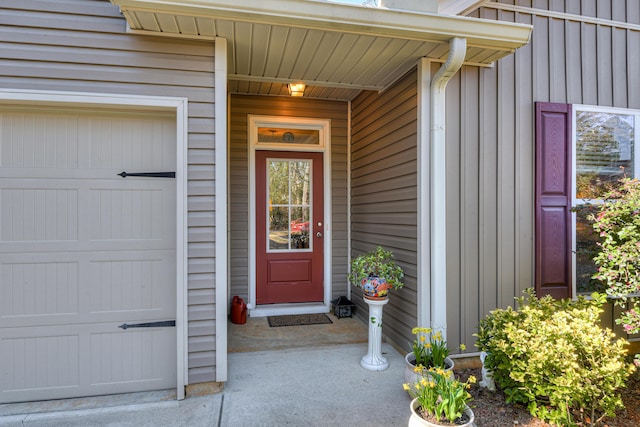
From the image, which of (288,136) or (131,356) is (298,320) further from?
(288,136)

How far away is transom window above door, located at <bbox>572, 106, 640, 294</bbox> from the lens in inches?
114

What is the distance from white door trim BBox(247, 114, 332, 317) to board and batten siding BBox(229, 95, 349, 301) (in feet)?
0.15

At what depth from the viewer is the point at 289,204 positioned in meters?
4.08

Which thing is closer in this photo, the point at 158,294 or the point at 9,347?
the point at 9,347

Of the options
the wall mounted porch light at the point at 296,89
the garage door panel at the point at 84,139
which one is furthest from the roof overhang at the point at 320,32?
the wall mounted porch light at the point at 296,89

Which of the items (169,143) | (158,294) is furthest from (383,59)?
(158,294)

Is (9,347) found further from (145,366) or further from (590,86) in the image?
(590,86)

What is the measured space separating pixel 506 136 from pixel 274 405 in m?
2.62

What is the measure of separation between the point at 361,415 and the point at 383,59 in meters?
2.45

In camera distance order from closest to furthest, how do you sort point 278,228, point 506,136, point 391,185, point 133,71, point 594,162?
1. point 133,71
2. point 506,136
3. point 594,162
4. point 391,185
5. point 278,228

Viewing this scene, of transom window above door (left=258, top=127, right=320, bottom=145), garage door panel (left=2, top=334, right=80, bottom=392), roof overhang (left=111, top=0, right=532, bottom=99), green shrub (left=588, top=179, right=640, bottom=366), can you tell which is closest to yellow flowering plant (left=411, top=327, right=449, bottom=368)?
green shrub (left=588, top=179, right=640, bottom=366)

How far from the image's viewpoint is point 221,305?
233cm

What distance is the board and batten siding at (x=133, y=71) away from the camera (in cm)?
213

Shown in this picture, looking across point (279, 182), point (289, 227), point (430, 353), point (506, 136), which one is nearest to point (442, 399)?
point (430, 353)
